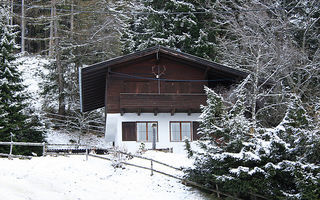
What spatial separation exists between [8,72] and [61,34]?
1637cm

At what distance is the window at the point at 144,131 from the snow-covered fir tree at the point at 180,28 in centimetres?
1211

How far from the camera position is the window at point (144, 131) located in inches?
1163

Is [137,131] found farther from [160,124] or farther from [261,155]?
[261,155]

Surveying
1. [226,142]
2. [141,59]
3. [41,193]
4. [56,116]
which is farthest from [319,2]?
[56,116]

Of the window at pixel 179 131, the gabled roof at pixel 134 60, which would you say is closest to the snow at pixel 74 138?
the gabled roof at pixel 134 60

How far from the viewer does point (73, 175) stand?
→ 62.5 feet

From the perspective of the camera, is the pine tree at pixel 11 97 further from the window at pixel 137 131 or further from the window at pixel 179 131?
the window at pixel 179 131

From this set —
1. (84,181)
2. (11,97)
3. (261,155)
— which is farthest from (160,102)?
(261,155)

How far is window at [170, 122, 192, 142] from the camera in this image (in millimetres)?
29969

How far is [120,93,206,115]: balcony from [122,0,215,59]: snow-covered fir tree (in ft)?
34.8

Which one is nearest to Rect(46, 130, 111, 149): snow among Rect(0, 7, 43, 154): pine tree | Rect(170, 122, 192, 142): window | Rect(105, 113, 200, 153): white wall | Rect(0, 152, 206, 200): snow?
Rect(0, 7, 43, 154): pine tree

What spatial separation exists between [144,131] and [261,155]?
1491cm

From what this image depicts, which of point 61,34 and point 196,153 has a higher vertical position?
point 61,34

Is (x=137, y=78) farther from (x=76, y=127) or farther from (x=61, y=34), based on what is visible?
(x=61, y=34)
